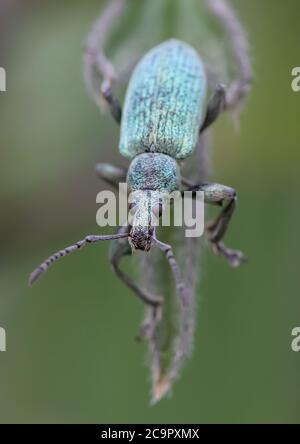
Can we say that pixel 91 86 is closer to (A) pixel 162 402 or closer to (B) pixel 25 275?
(B) pixel 25 275

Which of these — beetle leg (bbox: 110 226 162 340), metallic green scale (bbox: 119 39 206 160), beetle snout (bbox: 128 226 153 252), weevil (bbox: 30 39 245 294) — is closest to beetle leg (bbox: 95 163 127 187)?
weevil (bbox: 30 39 245 294)

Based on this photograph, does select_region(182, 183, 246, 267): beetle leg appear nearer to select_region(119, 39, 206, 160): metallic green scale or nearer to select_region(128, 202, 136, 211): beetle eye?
select_region(119, 39, 206, 160): metallic green scale

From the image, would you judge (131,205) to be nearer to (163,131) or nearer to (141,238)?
(141,238)

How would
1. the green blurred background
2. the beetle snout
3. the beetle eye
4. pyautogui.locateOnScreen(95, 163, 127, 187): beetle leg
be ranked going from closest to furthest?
the beetle snout → the beetle eye → pyautogui.locateOnScreen(95, 163, 127, 187): beetle leg → the green blurred background

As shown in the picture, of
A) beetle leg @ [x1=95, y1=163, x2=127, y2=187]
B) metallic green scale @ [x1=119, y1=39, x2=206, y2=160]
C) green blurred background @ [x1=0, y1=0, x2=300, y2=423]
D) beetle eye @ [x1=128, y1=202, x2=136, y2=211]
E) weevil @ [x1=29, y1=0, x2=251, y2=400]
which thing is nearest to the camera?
weevil @ [x1=29, y1=0, x2=251, y2=400]

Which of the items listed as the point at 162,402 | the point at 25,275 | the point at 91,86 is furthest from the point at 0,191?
the point at 162,402
